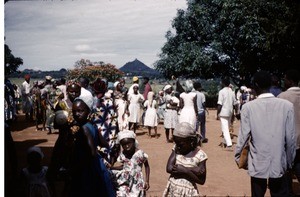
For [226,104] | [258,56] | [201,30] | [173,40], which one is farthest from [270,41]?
[226,104]

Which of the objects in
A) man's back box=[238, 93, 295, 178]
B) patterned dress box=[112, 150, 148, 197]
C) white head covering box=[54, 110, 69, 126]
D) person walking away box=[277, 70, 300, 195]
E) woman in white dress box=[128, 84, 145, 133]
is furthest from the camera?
woman in white dress box=[128, 84, 145, 133]

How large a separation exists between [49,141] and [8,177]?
14.8 feet

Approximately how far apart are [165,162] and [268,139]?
4.41 metres

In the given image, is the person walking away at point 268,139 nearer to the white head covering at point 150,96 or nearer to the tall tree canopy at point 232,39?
the white head covering at point 150,96

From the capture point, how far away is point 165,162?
7809 millimetres

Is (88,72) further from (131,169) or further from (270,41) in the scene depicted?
(131,169)

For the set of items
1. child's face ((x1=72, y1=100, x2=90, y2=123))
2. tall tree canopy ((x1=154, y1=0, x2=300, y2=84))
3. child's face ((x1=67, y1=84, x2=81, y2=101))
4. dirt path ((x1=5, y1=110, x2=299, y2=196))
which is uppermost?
tall tree canopy ((x1=154, y1=0, x2=300, y2=84))

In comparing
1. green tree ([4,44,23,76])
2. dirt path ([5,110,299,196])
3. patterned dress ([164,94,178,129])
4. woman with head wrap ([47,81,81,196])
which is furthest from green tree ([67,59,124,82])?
woman with head wrap ([47,81,81,196])

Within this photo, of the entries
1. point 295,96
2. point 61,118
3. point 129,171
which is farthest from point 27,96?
point 295,96

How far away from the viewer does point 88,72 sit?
19734mm

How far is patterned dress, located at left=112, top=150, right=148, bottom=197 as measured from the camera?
12.6 ft

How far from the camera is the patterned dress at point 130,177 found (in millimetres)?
3850

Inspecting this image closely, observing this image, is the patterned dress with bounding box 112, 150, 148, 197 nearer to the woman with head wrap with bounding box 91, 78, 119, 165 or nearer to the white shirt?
the woman with head wrap with bounding box 91, 78, 119, 165

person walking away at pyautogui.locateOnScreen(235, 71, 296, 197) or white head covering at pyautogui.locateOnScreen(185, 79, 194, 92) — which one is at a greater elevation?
white head covering at pyautogui.locateOnScreen(185, 79, 194, 92)
